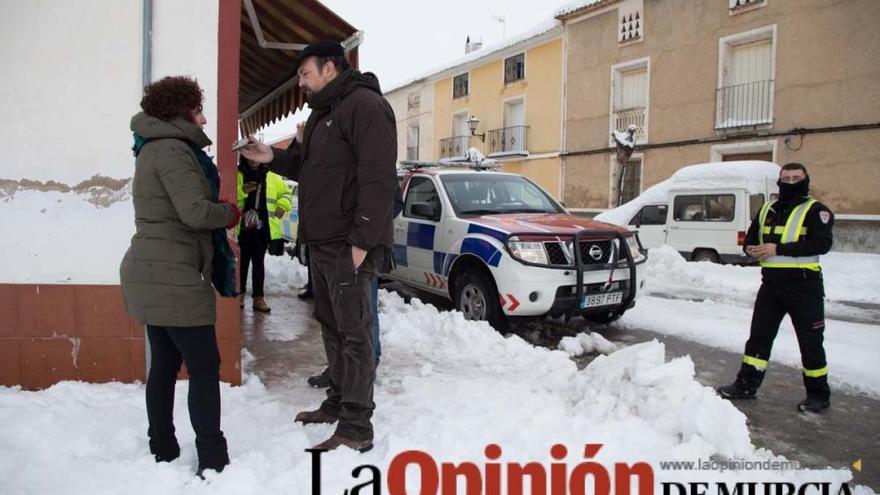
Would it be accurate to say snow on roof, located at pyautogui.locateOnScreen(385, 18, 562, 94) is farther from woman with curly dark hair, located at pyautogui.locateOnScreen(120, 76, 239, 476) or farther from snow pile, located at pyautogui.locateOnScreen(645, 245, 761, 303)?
woman with curly dark hair, located at pyautogui.locateOnScreen(120, 76, 239, 476)

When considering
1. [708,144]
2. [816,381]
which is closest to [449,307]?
[816,381]

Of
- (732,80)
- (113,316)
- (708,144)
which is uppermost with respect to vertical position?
(732,80)

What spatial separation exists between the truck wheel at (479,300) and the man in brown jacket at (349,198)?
113 inches

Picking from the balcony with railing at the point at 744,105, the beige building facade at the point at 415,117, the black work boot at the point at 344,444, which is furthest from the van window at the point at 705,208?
the beige building facade at the point at 415,117

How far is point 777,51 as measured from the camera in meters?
16.3

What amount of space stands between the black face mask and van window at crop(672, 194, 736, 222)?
7990 millimetres

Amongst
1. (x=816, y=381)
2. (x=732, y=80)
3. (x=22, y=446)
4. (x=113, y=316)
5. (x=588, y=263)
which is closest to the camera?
(x=22, y=446)

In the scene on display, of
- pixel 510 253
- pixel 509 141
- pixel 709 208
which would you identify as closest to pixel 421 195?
pixel 510 253

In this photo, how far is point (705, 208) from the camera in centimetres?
1224

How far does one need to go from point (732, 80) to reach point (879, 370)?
14325 millimetres

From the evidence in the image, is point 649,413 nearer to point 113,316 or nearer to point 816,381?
point 816,381

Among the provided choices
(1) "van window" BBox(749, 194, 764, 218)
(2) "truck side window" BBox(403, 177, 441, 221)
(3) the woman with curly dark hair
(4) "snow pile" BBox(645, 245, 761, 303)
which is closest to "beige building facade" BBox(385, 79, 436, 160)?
(1) "van window" BBox(749, 194, 764, 218)

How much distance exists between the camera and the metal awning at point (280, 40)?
5512 mm

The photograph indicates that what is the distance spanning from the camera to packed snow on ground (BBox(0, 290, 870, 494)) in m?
2.73
